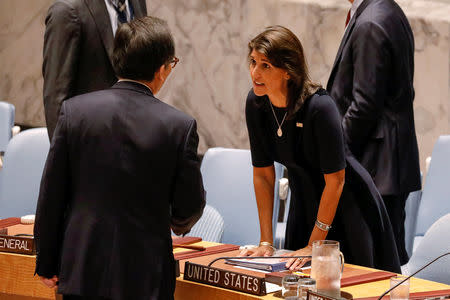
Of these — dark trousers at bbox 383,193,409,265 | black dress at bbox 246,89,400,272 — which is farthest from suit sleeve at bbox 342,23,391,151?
black dress at bbox 246,89,400,272

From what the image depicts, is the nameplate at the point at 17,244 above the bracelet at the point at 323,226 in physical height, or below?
below

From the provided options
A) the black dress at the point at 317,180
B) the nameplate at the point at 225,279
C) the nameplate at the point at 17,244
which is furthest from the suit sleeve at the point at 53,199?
the black dress at the point at 317,180

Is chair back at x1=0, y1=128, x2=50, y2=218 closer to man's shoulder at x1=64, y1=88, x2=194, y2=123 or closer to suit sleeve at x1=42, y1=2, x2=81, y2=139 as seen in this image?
suit sleeve at x1=42, y1=2, x2=81, y2=139

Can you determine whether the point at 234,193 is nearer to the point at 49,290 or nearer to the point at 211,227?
the point at 211,227

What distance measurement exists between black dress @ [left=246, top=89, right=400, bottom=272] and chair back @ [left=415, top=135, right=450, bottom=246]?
1.40m

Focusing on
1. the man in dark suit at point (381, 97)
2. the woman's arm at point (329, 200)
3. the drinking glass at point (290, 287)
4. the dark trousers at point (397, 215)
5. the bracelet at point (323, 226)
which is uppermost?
the man in dark suit at point (381, 97)

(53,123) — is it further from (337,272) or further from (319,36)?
(319,36)

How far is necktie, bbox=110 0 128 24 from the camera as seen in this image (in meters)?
3.12

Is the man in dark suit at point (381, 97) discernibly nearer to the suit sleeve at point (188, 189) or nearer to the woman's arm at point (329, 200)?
the woman's arm at point (329, 200)

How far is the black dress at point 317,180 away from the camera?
8.05 ft

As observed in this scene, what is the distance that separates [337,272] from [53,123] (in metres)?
1.53

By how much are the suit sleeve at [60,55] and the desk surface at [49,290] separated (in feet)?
2.28

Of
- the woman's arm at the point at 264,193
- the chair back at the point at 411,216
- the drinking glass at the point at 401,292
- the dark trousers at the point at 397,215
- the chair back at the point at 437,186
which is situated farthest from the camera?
the chair back at the point at 437,186

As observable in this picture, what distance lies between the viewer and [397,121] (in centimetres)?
Answer: 309
